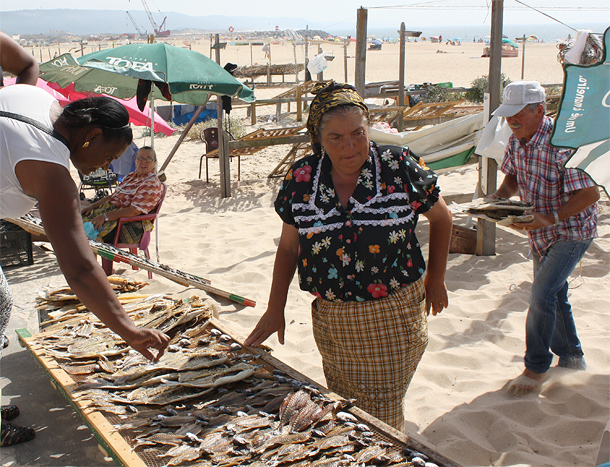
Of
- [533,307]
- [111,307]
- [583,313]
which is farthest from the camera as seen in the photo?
[583,313]

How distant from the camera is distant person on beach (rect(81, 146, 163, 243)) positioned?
529cm

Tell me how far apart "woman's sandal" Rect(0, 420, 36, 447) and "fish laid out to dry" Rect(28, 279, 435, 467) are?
0.38 metres

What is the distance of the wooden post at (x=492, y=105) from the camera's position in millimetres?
5395

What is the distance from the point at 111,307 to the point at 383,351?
3.65ft

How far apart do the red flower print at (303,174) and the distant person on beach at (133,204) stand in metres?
3.33

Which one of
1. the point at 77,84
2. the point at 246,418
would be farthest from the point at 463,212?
the point at 77,84

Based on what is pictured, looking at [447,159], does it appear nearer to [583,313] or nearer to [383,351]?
[583,313]

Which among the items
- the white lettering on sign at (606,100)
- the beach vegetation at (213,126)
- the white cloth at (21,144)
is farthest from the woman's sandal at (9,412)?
the beach vegetation at (213,126)

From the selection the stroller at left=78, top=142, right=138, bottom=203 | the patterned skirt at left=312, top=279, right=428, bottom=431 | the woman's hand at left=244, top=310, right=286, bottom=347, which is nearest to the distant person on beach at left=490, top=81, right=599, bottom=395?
the patterned skirt at left=312, top=279, right=428, bottom=431

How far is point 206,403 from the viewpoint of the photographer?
2.50 metres

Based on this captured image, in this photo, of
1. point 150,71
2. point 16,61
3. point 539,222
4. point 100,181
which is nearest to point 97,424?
point 16,61

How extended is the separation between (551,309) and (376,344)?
148 centimetres

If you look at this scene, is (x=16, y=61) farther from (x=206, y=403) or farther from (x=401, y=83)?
(x=401, y=83)

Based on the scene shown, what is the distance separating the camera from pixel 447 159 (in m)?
6.85
